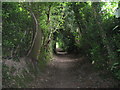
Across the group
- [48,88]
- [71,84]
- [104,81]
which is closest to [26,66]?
[48,88]

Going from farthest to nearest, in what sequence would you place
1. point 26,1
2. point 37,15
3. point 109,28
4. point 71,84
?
point 37,15 < point 26,1 < point 71,84 < point 109,28

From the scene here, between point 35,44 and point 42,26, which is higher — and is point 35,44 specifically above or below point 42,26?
below

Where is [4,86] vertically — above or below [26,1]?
below

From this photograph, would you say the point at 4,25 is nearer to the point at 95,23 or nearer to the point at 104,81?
the point at 95,23

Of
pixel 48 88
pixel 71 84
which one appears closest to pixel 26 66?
pixel 48 88

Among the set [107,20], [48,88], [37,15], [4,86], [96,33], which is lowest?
[48,88]

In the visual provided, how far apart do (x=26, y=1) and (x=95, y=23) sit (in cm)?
467

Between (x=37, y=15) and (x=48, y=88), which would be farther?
(x=37, y=15)

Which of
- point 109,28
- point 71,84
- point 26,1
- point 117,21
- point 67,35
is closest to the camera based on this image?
point 117,21

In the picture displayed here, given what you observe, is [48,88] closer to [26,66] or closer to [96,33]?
[26,66]

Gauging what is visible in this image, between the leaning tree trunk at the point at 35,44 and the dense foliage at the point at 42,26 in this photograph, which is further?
the leaning tree trunk at the point at 35,44

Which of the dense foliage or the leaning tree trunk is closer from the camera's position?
the dense foliage

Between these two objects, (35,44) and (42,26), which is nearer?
(35,44)

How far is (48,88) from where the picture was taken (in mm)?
9047
